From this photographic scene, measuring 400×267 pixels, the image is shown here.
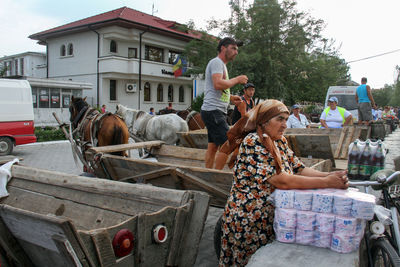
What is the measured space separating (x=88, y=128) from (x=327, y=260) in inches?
241

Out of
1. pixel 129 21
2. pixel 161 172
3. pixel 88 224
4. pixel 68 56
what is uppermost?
pixel 129 21

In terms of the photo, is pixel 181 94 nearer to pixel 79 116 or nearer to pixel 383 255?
pixel 79 116

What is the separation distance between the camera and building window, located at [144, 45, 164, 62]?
96.7ft

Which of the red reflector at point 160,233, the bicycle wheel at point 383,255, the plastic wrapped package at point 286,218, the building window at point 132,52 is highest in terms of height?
the building window at point 132,52

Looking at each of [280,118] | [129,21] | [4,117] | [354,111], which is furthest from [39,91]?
[280,118]

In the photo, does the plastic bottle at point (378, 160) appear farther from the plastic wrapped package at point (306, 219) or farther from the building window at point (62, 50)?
the building window at point (62, 50)

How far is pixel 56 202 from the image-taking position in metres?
3.27

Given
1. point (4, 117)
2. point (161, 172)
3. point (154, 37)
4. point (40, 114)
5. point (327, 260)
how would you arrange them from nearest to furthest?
1. point (327, 260)
2. point (161, 172)
3. point (4, 117)
4. point (40, 114)
5. point (154, 37)

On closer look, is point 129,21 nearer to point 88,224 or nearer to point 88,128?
point 88,128

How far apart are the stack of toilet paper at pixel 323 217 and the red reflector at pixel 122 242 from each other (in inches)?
41.1

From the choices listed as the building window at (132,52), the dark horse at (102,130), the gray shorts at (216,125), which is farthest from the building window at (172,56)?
the gray shorts at (216,125)

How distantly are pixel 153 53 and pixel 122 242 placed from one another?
29292 mm

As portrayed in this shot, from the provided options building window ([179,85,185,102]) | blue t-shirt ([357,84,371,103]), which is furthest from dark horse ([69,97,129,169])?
building window ([179,85,185,102])

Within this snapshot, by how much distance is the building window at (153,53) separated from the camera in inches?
1161
